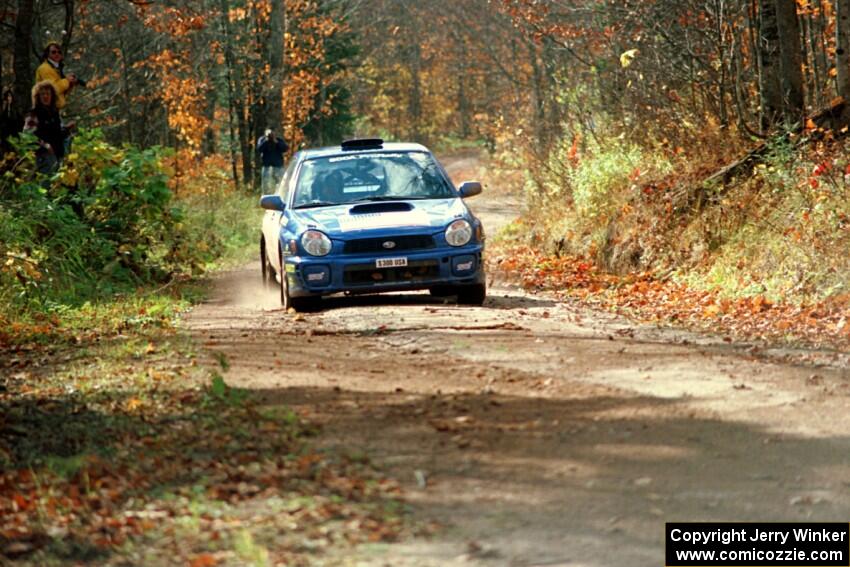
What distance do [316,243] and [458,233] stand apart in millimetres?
1390

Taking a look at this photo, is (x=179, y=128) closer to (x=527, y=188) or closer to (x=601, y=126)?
(x=527, y=188)

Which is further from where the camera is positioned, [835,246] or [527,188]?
[527,188]

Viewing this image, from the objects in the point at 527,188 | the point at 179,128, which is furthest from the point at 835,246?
the point at 179,128

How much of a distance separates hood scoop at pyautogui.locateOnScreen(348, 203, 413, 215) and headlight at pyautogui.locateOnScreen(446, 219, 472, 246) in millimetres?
541

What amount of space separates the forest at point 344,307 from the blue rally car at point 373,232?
1.71 ft

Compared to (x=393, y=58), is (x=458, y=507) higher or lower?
lower

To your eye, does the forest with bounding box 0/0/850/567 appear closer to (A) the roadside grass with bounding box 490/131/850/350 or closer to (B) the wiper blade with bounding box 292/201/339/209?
(A) the roadside grass with bounding box 490/131/850/350

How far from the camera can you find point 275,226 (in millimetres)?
14477

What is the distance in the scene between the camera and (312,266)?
524 inches

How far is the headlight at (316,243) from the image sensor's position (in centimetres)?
1334

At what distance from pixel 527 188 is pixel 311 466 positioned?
1883cm

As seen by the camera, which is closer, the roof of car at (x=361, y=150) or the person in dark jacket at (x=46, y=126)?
the roof of car at (x=361, y=150)

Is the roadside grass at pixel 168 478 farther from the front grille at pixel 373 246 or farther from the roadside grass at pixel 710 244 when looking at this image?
the roadside grass at pixel 710 244

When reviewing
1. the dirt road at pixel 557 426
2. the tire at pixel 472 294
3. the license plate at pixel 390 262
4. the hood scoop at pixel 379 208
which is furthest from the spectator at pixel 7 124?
the dirt road at pixel 557 426
